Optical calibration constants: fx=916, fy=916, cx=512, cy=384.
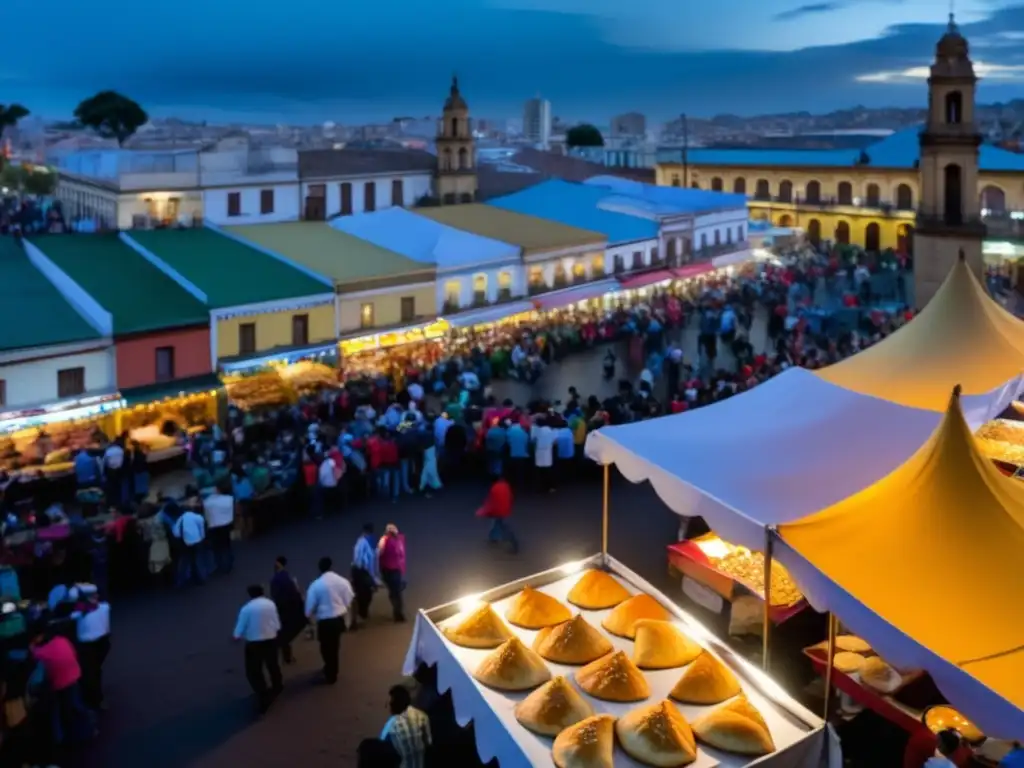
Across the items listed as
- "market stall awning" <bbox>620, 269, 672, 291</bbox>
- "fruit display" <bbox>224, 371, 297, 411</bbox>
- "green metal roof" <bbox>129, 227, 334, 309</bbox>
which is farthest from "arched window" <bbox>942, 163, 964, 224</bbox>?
"fruit display" <bbox>224, 371, 297, 411</bbox>

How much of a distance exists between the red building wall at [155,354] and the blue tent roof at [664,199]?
16550mm

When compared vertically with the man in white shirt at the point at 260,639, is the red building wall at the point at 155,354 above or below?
above

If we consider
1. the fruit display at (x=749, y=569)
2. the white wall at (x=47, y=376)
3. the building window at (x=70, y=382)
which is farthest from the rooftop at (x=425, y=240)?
the fruit display at (x=749, y=569)

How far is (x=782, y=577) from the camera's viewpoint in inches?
324

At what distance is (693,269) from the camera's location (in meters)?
28.5

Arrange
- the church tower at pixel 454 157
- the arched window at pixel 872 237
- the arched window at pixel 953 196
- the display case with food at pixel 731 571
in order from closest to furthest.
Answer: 1. the display case with food at pixel 731 571
2. the arched window at pixel 953 196
3. the church tower at pixel 454 157
4. the arched window at pixel 872 237

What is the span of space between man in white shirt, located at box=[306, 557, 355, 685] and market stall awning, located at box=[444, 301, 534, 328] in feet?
A: 44.3

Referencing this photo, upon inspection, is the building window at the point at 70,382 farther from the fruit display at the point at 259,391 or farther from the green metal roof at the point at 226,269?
the green metal roof at the point at 226,269

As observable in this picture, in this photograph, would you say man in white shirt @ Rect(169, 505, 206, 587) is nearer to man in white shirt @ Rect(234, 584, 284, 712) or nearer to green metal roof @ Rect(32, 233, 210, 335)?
man in white shirt @ Rect(234, 584, 284, 712)

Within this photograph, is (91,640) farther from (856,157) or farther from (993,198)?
(856,157)

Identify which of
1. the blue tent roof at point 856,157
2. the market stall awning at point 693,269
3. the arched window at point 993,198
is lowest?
the market stall awning at point 693,269

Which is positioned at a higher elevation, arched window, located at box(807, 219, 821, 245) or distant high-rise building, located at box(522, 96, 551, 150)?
distant high-rise building, located at box(522, 96, 551, 150)

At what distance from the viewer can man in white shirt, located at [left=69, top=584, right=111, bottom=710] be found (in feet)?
23.6

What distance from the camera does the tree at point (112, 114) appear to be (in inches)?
1971
